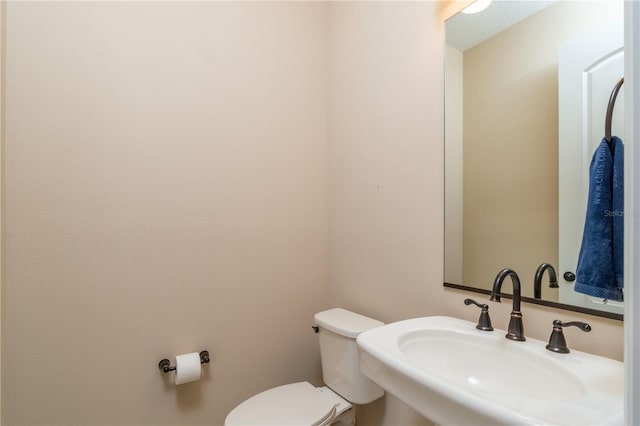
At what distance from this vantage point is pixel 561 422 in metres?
0.53

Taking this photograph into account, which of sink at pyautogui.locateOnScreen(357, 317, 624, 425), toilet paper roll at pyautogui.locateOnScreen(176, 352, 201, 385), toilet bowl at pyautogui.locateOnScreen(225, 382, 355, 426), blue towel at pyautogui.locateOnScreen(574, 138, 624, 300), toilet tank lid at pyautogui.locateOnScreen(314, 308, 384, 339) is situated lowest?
toilet bowl at pyautogui.locateOnScreen(225, 382, 355, 426)

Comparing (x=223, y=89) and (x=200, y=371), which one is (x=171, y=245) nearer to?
(x=200, y=371)

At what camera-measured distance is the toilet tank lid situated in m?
1.29

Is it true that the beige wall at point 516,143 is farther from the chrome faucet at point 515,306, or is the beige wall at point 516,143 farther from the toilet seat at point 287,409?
the toilet seat at point 287,409

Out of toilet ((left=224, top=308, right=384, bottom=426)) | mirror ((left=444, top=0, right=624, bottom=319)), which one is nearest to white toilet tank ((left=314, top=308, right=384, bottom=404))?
toilet ((left=224, top=308, right=384, bottom=426))

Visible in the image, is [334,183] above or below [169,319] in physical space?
above

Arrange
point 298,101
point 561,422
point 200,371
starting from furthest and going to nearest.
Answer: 1. point 298,101
2. point 200,371
3. point 561,422

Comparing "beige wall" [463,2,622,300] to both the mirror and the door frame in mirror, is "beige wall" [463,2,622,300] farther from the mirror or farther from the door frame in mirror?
the door frame in mirror

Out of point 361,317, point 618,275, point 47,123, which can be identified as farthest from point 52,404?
point 618,275

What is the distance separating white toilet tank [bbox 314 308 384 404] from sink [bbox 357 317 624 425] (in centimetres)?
38

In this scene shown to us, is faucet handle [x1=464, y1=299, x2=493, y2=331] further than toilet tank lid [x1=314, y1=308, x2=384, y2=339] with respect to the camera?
No

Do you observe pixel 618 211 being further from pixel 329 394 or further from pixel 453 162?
pixel 329 394

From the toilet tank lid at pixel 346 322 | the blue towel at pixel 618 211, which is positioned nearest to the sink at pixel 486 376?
the blue towel at pixel 618 211

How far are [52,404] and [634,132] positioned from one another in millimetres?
1737
